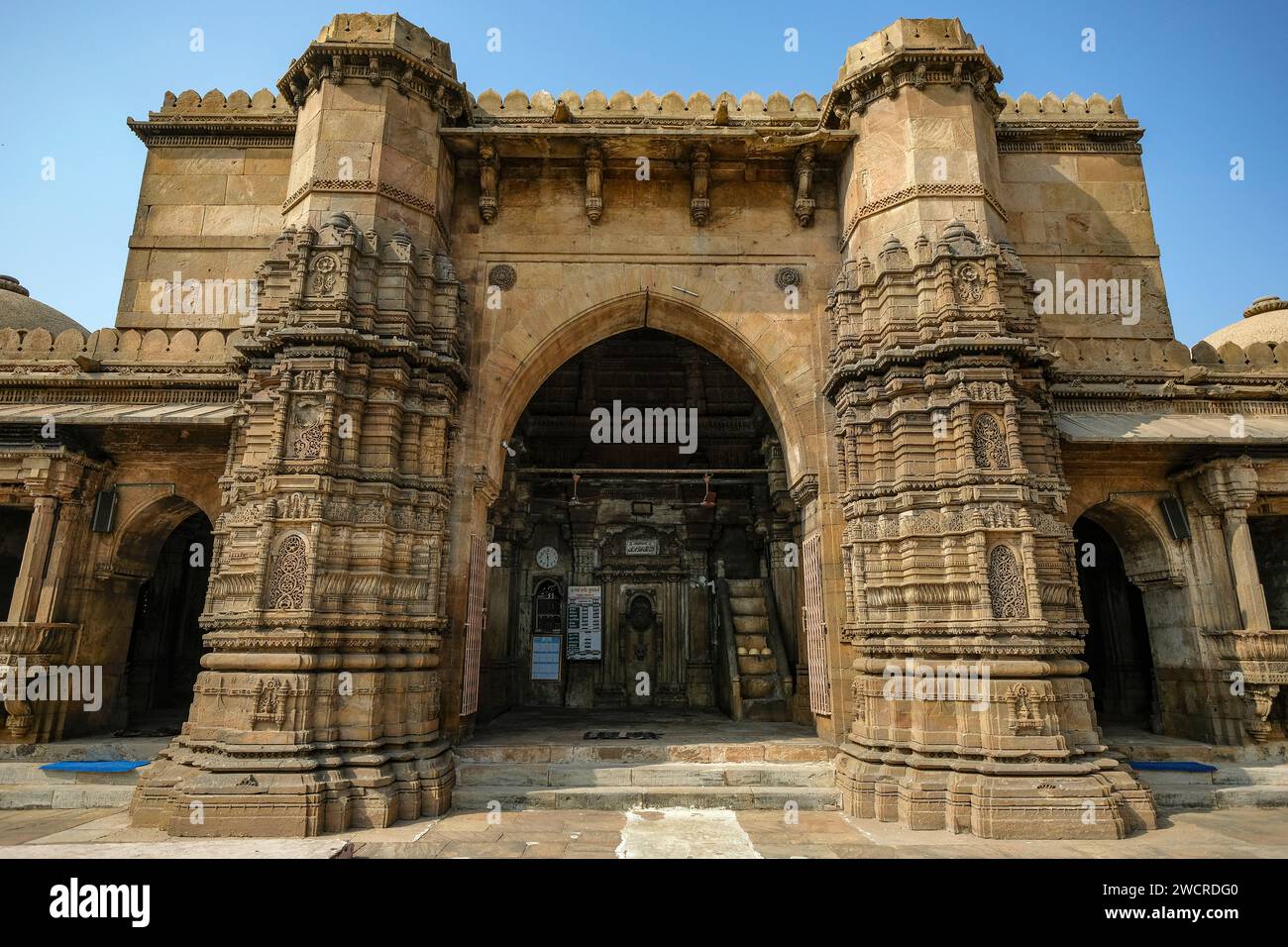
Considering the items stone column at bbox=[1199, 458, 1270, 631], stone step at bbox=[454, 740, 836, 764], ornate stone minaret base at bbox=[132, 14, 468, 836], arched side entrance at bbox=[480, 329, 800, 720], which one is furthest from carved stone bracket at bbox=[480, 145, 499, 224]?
stone column at bbox=[1199, 458, 1270, 631]

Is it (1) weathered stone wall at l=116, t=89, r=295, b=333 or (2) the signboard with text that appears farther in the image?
(2) the signboard with text

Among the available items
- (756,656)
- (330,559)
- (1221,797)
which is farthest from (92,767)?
(1221,797)

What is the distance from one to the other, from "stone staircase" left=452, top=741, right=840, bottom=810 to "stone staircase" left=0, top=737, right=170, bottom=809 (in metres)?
4.55

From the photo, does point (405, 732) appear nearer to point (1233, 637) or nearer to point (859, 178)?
point (859, 178)

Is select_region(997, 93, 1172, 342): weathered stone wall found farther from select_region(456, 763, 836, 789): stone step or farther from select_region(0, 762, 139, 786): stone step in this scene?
select_region(0, 762, 139, 786): stone step

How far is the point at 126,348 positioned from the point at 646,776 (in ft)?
35.4

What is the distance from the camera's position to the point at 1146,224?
12781 millimetres

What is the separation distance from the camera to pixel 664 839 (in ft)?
24.8

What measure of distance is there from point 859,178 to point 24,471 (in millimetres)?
13479

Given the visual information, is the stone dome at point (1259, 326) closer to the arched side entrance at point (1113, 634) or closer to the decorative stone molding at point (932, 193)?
the arched side entrance at point (1113, 634)

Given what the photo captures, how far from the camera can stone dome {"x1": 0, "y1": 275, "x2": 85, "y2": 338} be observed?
14.6 m

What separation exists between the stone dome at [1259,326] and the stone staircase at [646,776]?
12.4m

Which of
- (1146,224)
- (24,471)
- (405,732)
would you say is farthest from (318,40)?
(1146,224)

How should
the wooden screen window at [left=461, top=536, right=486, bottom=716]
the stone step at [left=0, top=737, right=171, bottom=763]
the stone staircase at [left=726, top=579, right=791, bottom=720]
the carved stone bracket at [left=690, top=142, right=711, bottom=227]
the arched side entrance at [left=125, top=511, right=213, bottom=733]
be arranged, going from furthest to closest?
1. the arched side entrance at [left=125, top=511, right=213, bottom=733]
2. the stone staircase at [left=726, top=579, right=791, bottom=720]
3. the carved stone bracket at [left=690, top=142, right=711, bottom=227]
4. the stone step at [left=0, top=737, right=171, bottom=763]
5. the wooden screen window at [left=461, top=536, right=486, bottom=716]
